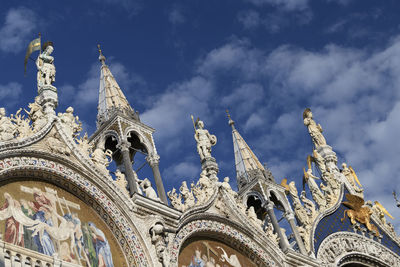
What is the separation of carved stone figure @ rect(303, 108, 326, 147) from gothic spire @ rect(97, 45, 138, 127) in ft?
32.4

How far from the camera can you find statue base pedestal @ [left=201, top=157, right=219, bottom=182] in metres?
20.8

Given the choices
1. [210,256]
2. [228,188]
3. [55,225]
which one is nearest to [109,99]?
[228,188]

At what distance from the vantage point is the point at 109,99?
832 inches

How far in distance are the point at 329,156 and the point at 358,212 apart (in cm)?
303

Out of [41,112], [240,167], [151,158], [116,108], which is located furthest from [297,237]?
[41,112]

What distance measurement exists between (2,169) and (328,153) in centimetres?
1563

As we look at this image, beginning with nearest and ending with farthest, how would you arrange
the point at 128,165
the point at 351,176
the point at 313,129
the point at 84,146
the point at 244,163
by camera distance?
the point at 84,146, the point at 128,165, the point at 244,163, the point at 351,176, the point at 313,129

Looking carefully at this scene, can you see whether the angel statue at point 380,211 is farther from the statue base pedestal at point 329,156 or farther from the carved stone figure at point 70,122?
the carved stone figure at point 70,122

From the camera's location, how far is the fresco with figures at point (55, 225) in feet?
49.3

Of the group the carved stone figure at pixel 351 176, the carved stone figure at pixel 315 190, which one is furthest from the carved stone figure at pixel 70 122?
the carved stone figure at pixel 351 176

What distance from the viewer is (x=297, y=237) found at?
2200 centimetres

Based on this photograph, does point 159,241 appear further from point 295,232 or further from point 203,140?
point 295,232

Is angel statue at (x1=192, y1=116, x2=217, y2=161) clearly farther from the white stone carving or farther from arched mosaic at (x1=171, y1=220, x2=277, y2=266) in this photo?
the white stone carving

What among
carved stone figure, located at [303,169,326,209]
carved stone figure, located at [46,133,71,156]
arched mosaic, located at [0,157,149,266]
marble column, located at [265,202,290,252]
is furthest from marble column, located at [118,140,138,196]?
carved stone figure, located at [303,169,326,209]
